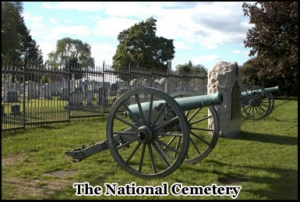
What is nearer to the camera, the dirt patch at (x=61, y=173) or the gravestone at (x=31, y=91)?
the dirt patch at (x=61, y=173)

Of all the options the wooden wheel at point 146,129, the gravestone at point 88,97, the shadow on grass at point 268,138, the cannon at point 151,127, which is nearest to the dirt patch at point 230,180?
the cannon at point 151,127

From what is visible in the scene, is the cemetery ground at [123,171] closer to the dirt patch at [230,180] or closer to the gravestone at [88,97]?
the dirt patch at [230,180]

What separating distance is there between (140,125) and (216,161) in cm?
221

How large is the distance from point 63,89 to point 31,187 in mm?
10713

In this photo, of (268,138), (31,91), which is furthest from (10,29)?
(268,138)

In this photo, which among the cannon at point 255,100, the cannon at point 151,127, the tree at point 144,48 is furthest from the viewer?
the tree at point 144,48

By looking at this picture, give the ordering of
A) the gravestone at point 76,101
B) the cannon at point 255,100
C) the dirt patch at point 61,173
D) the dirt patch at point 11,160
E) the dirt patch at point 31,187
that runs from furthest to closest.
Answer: the cannon at point 255,100
the gravestone at point 76,101
the dirt patch at point 11,160
the dirt patch at point 61,173
the dirt patch at point 31,187

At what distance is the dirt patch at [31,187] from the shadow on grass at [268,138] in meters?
6.26

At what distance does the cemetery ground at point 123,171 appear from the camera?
5184 millimetres

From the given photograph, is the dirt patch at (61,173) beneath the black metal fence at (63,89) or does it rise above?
beneath

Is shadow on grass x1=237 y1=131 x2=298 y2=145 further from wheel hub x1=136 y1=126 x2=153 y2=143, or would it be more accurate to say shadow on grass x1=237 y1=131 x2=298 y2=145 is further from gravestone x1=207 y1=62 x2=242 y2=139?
wheel hub x1=136 y1=126 x2=153 y2=143

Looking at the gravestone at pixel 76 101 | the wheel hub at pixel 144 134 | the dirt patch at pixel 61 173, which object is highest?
the gravestone at pixel 76 101

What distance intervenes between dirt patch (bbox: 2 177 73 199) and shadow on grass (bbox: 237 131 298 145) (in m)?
6.26

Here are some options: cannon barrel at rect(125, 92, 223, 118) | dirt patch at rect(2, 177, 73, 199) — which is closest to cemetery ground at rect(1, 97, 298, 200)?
dirt patch at rect(2, 177, 73, 199)
